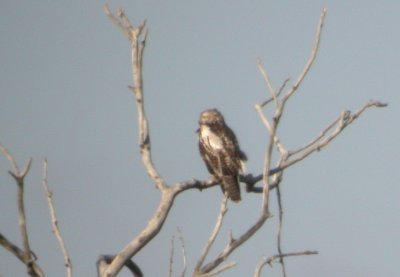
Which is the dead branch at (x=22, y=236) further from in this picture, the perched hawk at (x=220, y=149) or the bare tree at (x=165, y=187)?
the perched hawk at (x=220, y=149)

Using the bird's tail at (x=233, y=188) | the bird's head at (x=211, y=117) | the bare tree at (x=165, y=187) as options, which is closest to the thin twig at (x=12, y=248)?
the bare tree at (x=165, y=187)

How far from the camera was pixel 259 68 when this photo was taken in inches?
268

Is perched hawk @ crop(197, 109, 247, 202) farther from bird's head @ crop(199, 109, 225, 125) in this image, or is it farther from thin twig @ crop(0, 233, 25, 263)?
thin twig @ crop(0, 233, 25, 263)

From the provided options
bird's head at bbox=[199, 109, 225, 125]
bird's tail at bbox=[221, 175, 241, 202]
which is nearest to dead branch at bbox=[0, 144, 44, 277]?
bird's tail at bbox=[221, 175, 241, 202]

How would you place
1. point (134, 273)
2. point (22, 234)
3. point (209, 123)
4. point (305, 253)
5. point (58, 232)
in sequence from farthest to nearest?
point (209, 123) < point (134, 273) < point (305, 253) < point (58, 232) < point (22, 234)

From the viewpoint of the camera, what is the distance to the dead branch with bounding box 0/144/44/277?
560 centimetres

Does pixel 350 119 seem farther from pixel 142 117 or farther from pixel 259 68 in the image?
pixel 142 117

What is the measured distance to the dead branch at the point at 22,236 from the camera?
5598 millimetres

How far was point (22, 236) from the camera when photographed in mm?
5684

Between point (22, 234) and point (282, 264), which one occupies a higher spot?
point (22, 234)

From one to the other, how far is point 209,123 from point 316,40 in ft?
20.8

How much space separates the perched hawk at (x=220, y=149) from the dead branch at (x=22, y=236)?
5441 mm

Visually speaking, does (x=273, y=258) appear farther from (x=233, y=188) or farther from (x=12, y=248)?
(x=233, y=188)

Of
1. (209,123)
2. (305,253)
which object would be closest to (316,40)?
(305,253)
